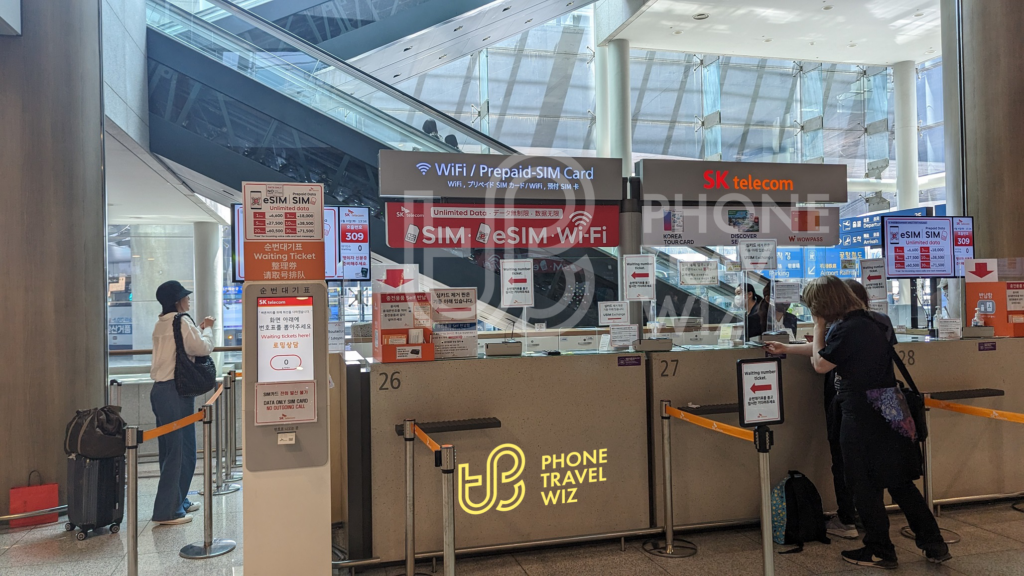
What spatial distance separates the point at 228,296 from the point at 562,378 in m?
11.1

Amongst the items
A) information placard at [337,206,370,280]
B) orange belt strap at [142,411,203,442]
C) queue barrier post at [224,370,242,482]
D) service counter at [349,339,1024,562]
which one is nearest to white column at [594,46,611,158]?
information placard at [337,206,370,280]

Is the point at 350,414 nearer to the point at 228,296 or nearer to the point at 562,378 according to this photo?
the point at 562,378

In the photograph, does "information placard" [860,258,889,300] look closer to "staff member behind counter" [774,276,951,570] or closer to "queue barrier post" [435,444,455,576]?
"staff member behind counter" [774,276,951,570]

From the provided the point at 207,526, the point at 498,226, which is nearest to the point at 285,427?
the point at 207,526

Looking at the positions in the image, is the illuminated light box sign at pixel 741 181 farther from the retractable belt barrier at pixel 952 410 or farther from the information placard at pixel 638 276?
the retractable belt barrier at pixel 952 410

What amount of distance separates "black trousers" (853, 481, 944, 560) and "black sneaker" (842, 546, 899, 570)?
0.08ft

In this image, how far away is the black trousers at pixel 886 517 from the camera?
332 centimetres

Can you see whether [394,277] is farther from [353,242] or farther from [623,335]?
[623,335]

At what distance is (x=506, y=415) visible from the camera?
11.8 feet

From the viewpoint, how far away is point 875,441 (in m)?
3.33

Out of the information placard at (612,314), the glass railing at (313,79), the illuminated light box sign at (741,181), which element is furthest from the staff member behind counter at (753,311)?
the glass railing at (313,79)

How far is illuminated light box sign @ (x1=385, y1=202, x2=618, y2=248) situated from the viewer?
14.5 feet

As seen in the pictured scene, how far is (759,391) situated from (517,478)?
1368 millimetres

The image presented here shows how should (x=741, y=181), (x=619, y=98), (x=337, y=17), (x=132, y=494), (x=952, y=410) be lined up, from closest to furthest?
1. (x=132, y=494)
2. (x=952, y=410)
3. (x=741, y=181)
4. (x=337, y=17)
5. (x=619, y=98)
